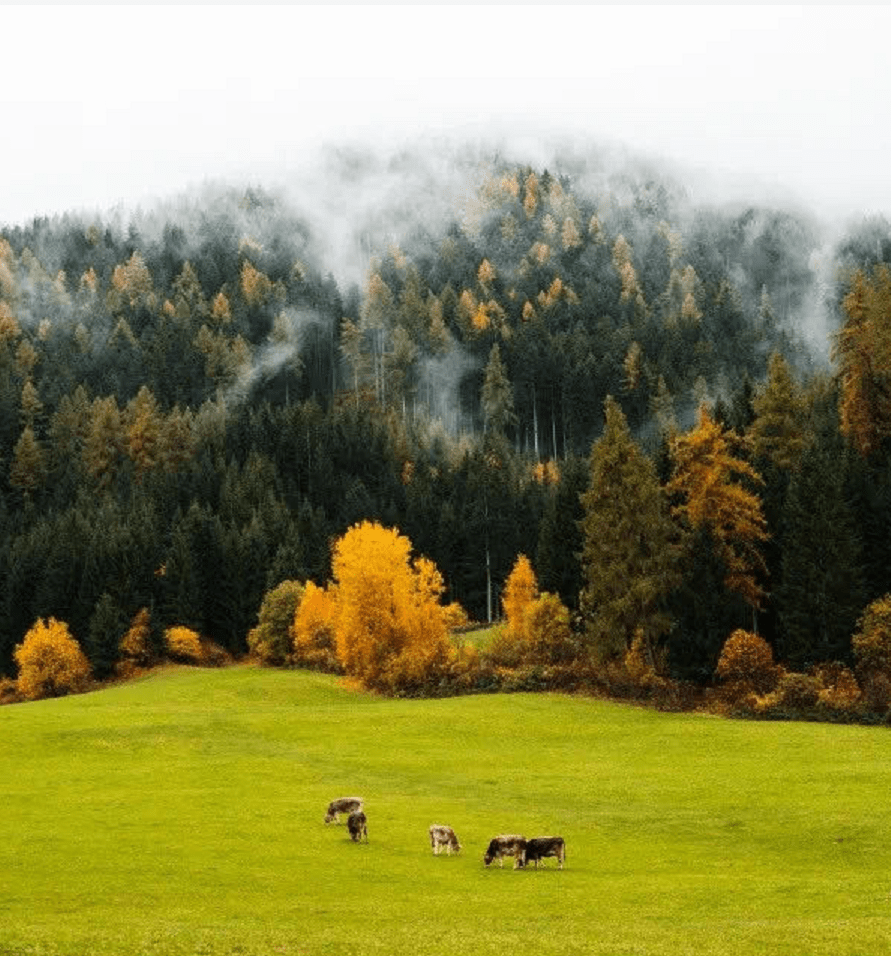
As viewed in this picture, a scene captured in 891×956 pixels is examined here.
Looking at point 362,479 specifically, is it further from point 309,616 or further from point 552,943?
point 552,943

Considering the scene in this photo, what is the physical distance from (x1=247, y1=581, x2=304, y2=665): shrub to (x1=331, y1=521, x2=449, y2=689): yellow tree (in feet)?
71.8

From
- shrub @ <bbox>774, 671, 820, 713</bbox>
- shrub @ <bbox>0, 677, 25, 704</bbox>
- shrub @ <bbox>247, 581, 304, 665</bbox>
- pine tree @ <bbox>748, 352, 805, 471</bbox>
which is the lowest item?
shrub @ <bbox>0, 677, 25, 704</bbox>

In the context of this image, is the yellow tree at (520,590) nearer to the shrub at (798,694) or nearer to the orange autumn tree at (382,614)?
the orange autumn tree at (382,614)

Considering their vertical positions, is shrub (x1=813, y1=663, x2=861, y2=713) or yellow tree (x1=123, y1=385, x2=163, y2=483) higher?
yellow tree (x1=123, y1=385, x2=163, y2=483)

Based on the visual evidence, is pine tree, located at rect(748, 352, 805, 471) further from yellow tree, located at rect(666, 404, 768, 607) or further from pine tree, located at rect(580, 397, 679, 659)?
pine tree, located at rect(580, 397, 679, 659)

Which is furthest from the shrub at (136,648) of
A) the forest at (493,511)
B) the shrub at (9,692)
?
the shrub at (9,692)

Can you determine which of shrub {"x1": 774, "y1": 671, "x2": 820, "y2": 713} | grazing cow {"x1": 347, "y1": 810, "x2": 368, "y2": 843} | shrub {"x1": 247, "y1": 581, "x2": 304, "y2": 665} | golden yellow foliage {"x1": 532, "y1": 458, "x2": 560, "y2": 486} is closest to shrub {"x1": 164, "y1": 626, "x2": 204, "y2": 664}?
shrub {"x1": 247, "y1": 581, "x2": 304, "y2": 665}

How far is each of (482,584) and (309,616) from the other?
45.6 metres

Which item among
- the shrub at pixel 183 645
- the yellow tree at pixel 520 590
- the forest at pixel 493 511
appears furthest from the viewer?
the shrub at pixel 183 645

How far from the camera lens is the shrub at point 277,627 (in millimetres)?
108250

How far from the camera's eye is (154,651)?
122250 millimetres

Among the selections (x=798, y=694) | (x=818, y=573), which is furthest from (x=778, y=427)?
(x=798, y=694)

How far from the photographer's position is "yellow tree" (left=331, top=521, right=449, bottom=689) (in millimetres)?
85812

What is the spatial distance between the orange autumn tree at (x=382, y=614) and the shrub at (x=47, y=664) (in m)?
38.6
